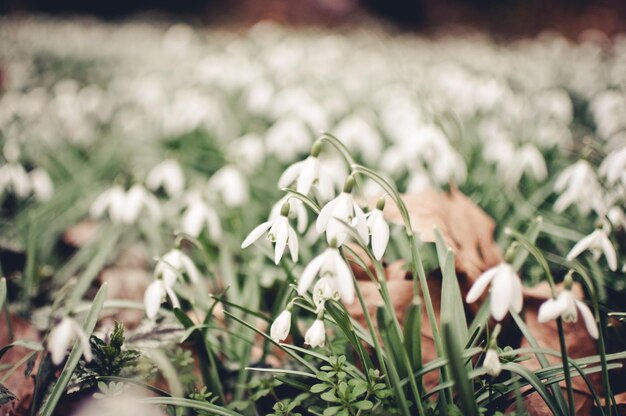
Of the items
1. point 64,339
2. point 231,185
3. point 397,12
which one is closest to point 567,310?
point 64,339

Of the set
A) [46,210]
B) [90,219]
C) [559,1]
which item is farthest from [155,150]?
[559,1]

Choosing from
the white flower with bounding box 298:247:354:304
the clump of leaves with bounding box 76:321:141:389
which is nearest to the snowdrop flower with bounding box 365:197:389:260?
the white flower with bounding box 298:247:354:304

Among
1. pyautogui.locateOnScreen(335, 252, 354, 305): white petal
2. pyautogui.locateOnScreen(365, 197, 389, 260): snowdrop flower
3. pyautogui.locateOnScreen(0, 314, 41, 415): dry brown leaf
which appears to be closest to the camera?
pyautogui.locateOnScreen(335, 252, 354, 305): white petal

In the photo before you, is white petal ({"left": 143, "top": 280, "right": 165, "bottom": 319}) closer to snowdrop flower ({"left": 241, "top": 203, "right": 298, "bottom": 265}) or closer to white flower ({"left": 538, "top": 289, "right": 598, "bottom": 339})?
snowdrop flower ({"left": 241, "top": 203, "right": 298, "bottom": 265})

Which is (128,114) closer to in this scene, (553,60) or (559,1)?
(553,60)

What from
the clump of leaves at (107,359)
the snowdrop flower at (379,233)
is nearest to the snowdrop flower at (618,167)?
the snowdrop flower at (379,233)

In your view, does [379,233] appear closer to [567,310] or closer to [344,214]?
[344,214]

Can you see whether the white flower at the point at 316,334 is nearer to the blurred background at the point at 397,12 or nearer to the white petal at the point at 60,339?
the white petal at the point at 60,339

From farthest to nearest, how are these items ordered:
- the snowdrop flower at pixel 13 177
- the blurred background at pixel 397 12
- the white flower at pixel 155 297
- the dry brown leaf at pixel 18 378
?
the blurred background at pixel 397 12, the snowdrop flower at pixel 13 177, the dry brown leaf at pixel 18 378, the white flower at pixel 155 297
